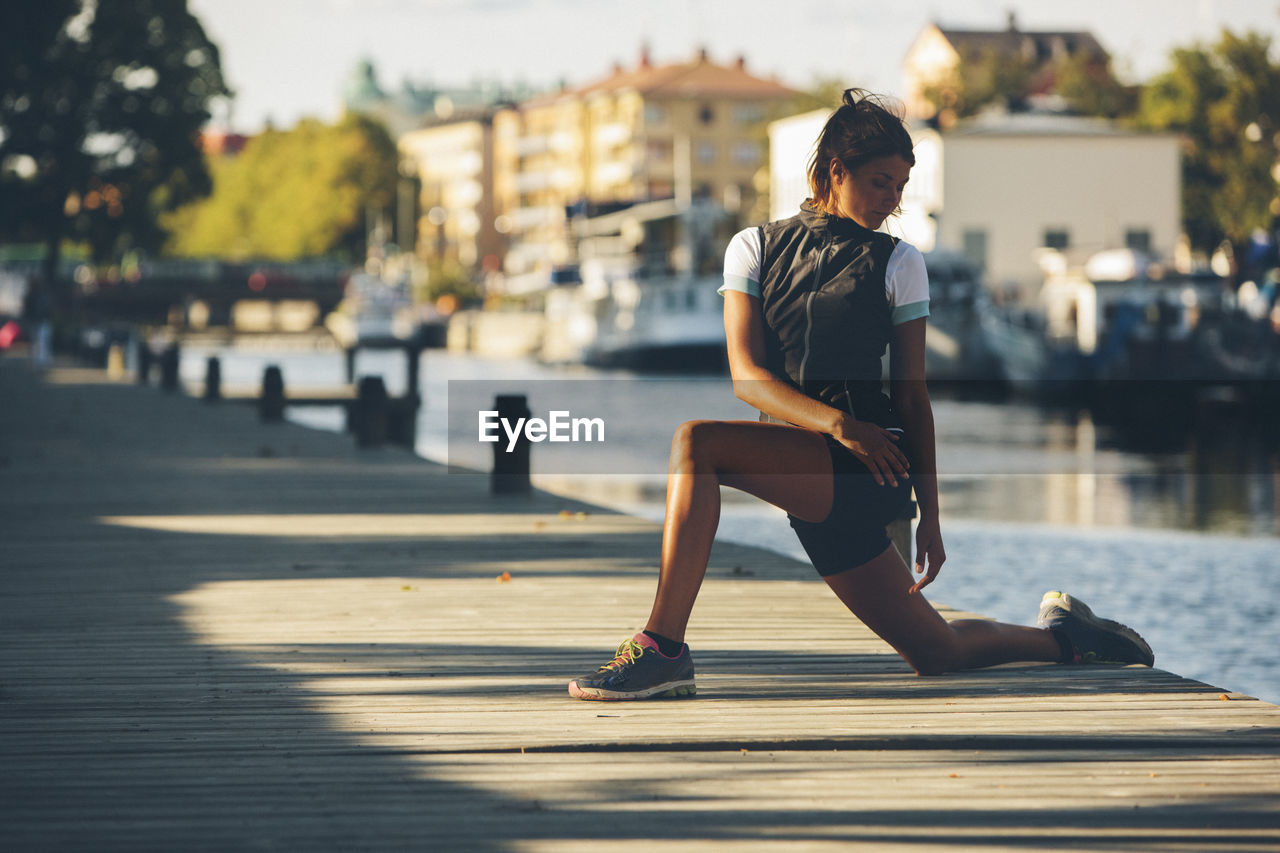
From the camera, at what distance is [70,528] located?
1150cm

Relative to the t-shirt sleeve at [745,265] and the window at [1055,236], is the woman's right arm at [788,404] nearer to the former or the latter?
the t-shirt sleeve at [745,265]

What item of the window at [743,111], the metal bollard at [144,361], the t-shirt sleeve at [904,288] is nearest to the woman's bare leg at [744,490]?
the t-shirt sleeve at [904,288]

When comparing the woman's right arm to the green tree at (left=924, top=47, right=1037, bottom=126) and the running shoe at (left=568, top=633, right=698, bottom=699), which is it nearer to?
the running shoe at (left=568, top=633, right=698, bottom=699)

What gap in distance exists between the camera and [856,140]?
515 cm

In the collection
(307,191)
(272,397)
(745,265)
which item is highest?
(307,191)

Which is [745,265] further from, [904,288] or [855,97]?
[855,97]

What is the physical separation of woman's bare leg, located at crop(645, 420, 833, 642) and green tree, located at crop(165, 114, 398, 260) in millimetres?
110541

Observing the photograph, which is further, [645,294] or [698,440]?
[645,294]

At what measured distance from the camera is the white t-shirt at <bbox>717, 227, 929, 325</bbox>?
509cm

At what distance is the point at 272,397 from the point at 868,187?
64.8ft

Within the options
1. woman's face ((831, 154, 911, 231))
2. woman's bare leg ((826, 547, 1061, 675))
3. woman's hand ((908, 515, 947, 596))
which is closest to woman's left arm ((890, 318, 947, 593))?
woman's hand ((908, 515, 947, 596))

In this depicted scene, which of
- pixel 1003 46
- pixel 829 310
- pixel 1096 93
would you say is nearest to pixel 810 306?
pixel 829 310

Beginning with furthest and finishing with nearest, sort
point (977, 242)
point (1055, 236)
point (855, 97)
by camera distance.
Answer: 1. point (1055, 236)
2. point (977, 242)
3. point (855, 97)

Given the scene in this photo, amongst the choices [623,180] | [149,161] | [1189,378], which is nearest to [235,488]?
[1189,378]
